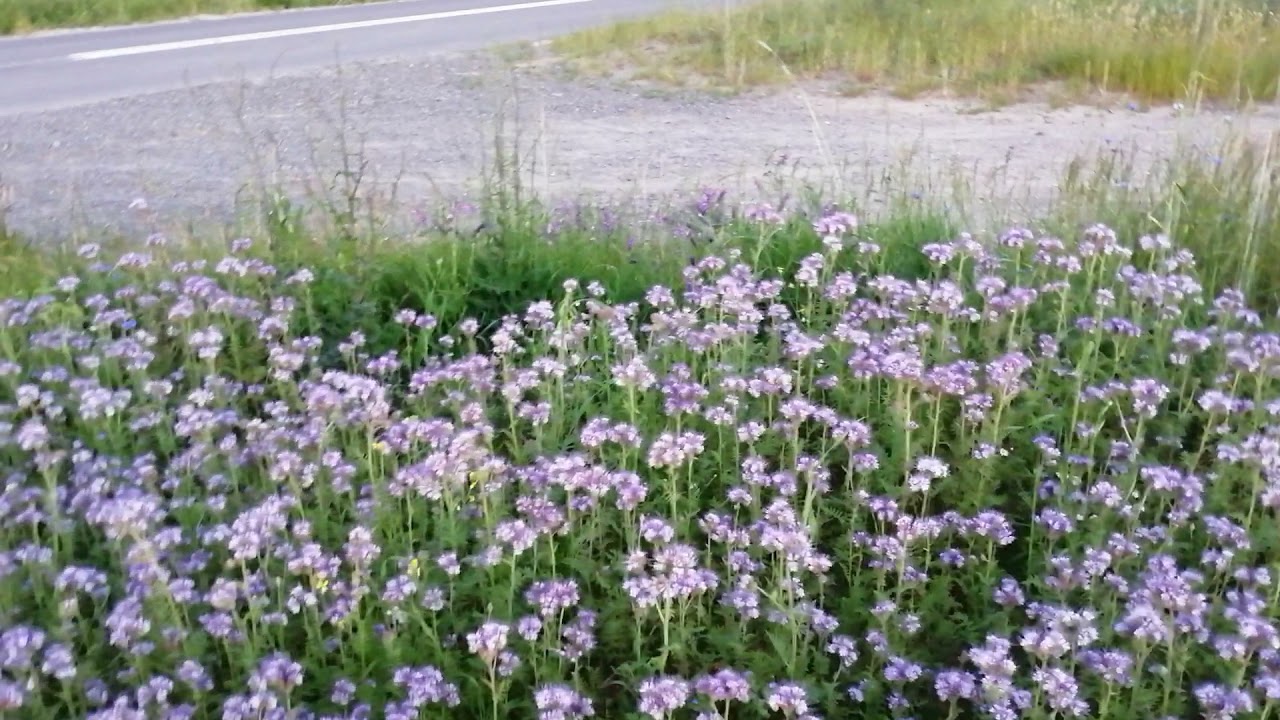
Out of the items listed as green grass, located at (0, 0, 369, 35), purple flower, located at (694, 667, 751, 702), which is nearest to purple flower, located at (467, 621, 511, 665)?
purple flower, located at (694, 667, 751, 702)

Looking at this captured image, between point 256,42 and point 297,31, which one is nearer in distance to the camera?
point 256,42

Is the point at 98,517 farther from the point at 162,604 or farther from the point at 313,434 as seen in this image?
the point at 313,434

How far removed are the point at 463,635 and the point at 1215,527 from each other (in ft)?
6.51

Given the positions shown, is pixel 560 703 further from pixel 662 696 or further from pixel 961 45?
pixel 961 45

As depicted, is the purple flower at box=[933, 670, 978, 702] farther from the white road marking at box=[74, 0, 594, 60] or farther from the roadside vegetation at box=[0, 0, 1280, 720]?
the white road marking at box=[74, 0, 594, 60]

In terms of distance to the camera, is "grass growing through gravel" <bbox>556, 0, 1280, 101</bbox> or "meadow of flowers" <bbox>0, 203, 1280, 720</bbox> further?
"grass growing through gravel" <bbox>556, 0, 1280, 101</bbox>

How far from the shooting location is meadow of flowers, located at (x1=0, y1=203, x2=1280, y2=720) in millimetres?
2459

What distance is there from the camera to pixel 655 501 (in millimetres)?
3029

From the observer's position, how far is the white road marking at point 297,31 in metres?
12.4

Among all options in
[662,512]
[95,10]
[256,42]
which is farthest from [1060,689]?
[95,10]

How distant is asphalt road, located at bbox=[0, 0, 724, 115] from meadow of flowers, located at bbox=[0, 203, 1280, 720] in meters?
6.54

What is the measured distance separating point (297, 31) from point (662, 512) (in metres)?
12.9

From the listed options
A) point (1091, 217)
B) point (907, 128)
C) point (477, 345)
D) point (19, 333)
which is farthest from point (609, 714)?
point (907, 128)

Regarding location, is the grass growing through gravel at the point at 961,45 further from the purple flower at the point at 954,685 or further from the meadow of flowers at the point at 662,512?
the purple flower at the point at 954,685
